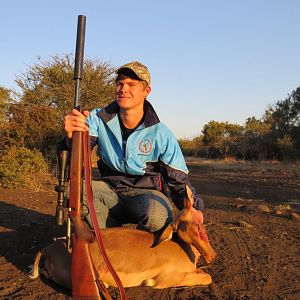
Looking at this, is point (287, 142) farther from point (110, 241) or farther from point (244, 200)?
point (110, 241)

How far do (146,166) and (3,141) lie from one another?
27.4 feet

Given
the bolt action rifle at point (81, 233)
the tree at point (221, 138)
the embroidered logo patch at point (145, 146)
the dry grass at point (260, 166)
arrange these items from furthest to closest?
1. the tree at point (221, 138)
2. the dry grass at point (260, 166)
3. the embroidered logo patch at point (145, 146)
4. the bolt action rifle at point (81, 233)

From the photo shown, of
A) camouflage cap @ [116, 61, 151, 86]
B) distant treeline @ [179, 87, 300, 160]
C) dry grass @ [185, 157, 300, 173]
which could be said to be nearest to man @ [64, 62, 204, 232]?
camouflage cap @ [116, 61, 151, 86]

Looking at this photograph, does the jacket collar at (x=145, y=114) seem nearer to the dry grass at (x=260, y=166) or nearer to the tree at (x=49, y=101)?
the tree at (x=49, y=101)

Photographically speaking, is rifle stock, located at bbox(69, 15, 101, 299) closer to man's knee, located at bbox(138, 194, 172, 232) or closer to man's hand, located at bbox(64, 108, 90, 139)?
man's hand, located at bbox(64, 108, 90, 139)

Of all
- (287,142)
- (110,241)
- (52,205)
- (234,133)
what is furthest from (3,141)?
(234,133)

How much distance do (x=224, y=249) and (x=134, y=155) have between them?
1616mm

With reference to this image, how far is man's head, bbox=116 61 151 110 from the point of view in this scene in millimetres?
4188

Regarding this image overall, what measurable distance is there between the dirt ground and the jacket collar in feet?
5.07

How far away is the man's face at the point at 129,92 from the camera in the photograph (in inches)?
166

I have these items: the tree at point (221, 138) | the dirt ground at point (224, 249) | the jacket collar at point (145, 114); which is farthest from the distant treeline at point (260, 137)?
the jacket collar at point (145, 114)

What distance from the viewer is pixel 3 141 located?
11.7m

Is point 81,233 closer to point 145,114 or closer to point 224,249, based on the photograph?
point 145,114

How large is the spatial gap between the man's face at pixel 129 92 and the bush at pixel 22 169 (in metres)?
6.39
